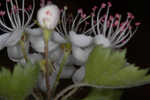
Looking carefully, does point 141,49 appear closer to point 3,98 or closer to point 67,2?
point 67,2

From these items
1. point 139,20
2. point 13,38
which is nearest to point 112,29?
point 13,38

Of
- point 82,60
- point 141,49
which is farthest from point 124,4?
point 82,60

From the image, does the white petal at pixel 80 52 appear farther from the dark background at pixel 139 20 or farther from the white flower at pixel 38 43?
the dark background at pixel 139 20

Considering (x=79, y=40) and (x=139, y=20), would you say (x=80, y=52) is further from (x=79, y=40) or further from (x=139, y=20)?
(x=139, y=20)

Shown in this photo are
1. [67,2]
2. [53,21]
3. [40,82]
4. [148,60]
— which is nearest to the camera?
[53,21]

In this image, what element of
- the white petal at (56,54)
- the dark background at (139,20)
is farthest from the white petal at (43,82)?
the dark background at (139,20)

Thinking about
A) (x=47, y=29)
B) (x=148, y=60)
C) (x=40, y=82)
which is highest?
(x=47, y=29)
